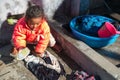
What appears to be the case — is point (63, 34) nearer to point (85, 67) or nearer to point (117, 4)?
point (85, 67)

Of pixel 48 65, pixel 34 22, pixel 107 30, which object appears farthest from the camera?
pixel 107 30

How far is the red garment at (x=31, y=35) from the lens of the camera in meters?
3.20

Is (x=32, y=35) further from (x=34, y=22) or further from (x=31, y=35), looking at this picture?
(x=34, y=22)

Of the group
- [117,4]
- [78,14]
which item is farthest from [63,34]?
[117,4]

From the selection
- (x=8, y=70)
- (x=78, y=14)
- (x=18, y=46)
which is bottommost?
(x=8, y=70)

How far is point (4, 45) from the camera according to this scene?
3.56 metres

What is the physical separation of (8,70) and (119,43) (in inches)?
60.3

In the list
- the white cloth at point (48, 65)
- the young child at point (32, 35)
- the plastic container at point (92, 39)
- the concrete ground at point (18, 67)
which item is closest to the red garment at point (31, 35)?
the young child at point (32, 35)

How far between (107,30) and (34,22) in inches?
37.1

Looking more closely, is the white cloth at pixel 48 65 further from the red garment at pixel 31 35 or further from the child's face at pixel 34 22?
the child's face at pixel 34 22

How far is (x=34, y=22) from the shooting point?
9.98ft

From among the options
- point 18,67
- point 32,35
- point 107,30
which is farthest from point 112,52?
point 18,67

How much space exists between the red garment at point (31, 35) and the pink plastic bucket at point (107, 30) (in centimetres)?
69

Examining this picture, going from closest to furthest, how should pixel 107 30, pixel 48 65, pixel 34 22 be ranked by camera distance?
pixel 34 22
pixel 48 65
pixel 107 30
